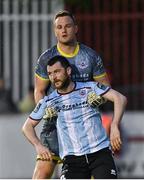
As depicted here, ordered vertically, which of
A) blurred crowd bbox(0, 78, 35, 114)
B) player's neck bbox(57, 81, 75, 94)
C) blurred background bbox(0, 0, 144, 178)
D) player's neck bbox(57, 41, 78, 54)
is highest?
player's neck bbox(57, 41, 78, 54)

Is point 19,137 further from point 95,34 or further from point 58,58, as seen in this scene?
point 58,58

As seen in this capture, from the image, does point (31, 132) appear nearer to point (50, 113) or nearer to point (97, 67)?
point (50, 113)

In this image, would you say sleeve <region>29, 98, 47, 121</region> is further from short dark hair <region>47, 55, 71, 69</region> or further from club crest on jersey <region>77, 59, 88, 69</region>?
club crest on jersey <region>77, 59, 88, 69</region>

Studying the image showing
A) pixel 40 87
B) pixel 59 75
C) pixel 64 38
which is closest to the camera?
pixel 59 75

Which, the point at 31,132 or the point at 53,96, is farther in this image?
the point at 53,96

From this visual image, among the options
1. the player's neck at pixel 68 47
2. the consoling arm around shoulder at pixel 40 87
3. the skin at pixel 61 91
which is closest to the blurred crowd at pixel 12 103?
the consoling arm around shoulder at pixel 40 87

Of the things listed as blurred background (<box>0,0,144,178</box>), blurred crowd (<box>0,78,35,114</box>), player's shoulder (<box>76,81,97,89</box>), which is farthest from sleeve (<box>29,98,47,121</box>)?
blurred background (<box>0,0,144,178</box>)

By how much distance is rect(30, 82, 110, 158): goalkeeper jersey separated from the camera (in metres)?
10.1

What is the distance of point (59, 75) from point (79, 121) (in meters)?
0.45

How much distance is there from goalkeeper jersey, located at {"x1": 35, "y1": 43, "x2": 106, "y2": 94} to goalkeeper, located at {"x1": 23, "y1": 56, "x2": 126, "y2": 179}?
0.25 metres

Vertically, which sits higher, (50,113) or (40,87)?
(40,87)

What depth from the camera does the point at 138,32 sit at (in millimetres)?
18219

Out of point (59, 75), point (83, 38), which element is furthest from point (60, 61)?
point (83, 38)

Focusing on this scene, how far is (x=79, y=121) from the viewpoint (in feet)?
33.2
